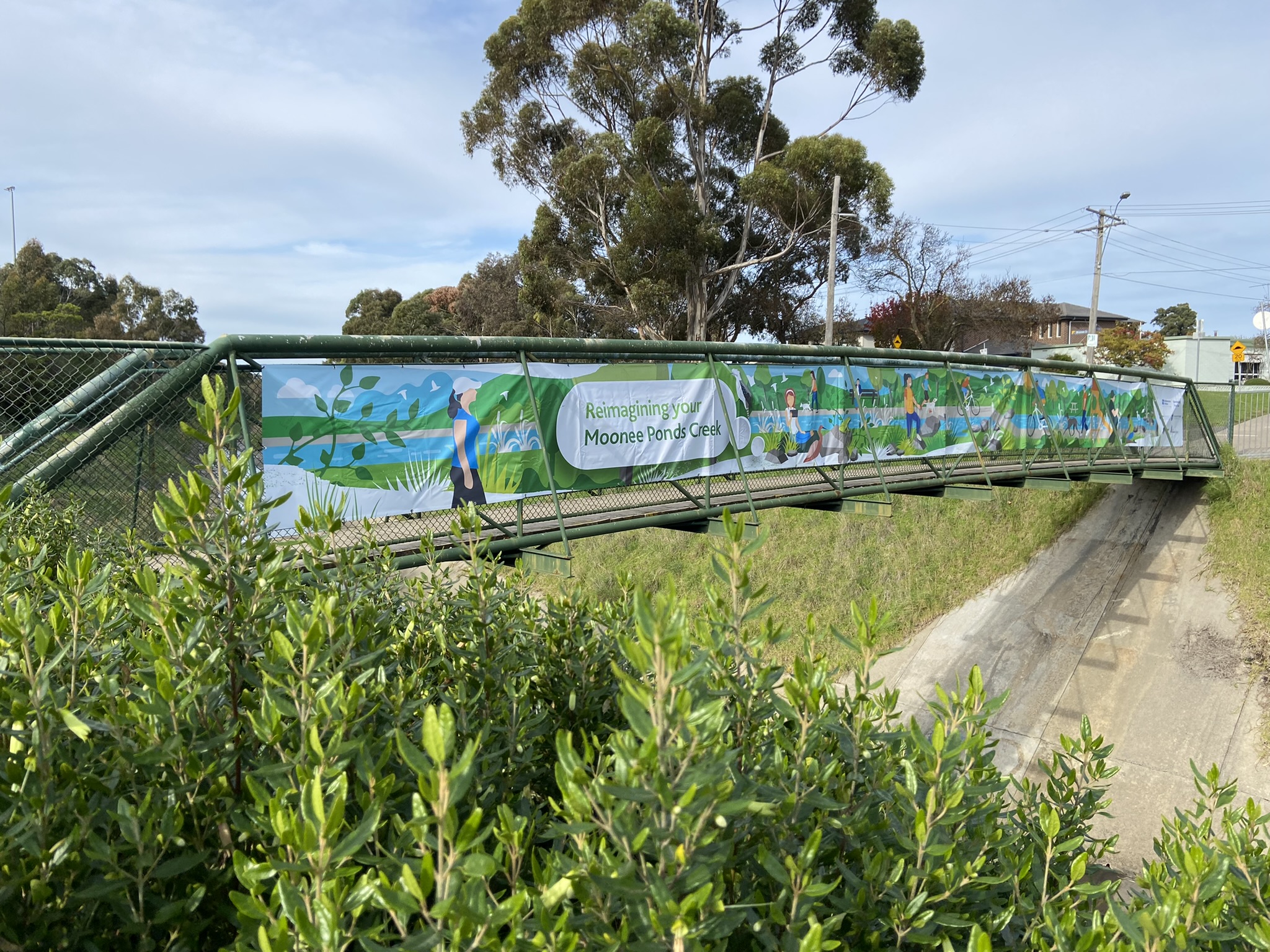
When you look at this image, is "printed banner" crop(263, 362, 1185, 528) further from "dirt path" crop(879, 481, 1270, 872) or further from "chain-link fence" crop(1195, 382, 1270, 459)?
"chain-link fence" crop(1195, 382, 1270, 459)

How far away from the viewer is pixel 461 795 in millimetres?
986

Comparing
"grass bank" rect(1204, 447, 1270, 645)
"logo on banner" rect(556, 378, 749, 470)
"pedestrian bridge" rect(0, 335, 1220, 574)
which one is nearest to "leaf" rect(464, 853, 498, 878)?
"pedestrian bridge" rect(0, 335, 1220, 574)

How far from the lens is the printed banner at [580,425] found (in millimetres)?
5094

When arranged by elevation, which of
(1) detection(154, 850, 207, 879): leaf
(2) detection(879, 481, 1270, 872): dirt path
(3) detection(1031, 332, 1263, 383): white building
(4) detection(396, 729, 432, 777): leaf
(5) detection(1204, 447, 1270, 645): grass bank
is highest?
(3) detection(1031, 332, 1263, 383): white building

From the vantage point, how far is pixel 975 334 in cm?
4075

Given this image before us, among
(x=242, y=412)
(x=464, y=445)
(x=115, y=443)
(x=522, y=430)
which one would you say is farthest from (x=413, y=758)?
(x=522, y=430)

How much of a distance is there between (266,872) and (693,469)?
607 centimetres

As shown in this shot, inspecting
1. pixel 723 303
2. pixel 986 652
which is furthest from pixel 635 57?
pixel 986 652

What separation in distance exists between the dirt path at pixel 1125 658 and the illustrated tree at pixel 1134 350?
116ft

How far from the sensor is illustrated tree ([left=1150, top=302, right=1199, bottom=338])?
8294 centimetres

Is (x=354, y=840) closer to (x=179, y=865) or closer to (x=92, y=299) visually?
(x=179, y=865)

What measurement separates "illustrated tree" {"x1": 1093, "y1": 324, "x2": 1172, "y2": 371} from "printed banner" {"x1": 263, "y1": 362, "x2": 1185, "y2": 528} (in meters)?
41.4

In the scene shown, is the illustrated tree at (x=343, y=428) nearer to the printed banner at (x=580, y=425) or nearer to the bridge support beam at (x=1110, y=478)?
the printed banner at (x=580, y=425)

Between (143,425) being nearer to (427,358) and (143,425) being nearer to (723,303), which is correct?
(427,358)
